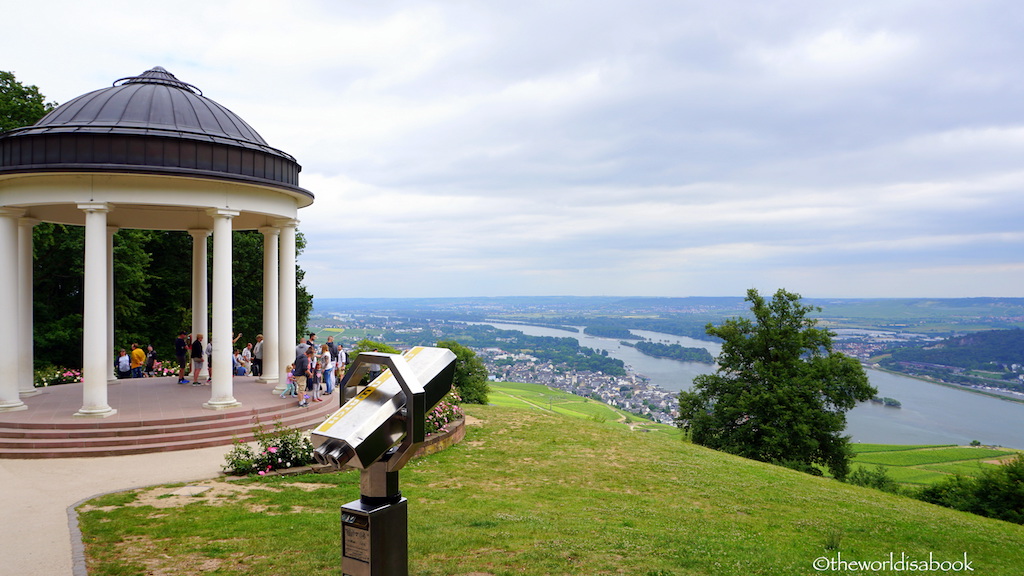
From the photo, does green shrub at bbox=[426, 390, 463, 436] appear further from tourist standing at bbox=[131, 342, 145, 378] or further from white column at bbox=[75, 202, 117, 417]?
tourist standing at bbox=[131, 342, 145, 378]

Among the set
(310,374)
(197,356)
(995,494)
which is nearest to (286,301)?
(310,374)

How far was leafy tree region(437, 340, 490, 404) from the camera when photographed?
105 ft

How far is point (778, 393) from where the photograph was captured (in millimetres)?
25031

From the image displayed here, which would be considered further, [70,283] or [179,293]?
[179,293]

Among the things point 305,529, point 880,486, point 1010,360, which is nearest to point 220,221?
point 305,529

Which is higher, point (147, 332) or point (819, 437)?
point (147, 332)

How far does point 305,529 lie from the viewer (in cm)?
799

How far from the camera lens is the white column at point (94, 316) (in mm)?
13891

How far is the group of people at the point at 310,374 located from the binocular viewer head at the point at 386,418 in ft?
41.6

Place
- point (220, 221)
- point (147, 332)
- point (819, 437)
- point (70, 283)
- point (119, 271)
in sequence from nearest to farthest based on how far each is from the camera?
point (220, 221) < point (819, 437) < point (119, 271) < point (70, 283) < point (147, 332)

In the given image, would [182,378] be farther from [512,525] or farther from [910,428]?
[910,428]

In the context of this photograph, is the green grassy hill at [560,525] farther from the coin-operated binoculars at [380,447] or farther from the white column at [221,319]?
the white column at [221,319]

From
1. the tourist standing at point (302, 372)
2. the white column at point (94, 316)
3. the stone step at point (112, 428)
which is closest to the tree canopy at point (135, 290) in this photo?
the tourist standing at point (302, 372)

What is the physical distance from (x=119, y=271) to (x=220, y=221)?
56.2 feet
